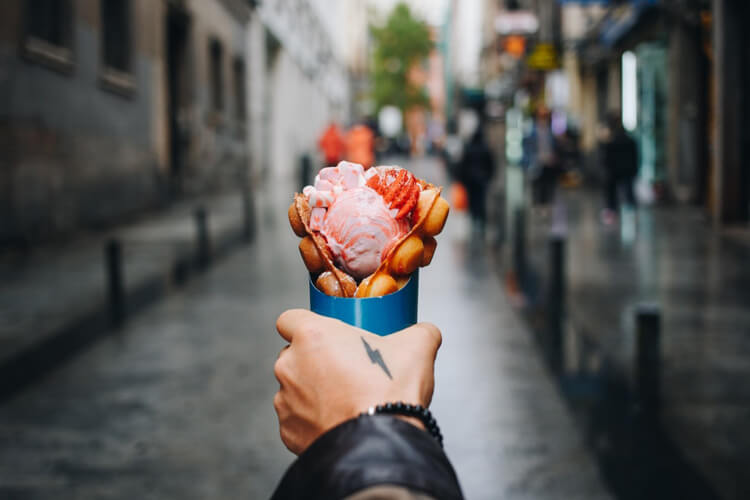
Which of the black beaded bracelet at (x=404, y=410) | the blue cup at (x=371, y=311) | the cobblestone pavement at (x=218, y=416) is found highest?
the blue cup at (x=371, y=311)

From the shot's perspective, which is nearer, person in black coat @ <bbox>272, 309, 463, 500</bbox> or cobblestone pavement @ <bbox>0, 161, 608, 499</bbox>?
person in black coat @ <bbox>272, 309, 463, 500</bbox>

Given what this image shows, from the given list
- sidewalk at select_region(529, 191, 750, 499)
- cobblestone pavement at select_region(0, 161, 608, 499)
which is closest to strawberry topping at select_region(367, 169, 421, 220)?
cobblestone pavement at select_region(0, 161, 608, 499)

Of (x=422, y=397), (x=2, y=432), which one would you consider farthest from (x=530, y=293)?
(x=422, y=397)

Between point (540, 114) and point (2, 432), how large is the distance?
15.4m

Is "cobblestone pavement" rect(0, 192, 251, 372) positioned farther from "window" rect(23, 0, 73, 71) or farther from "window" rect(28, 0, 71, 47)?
"window" rect(28, 0, 71, 47)

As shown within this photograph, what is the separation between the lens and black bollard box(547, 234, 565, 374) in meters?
6.87

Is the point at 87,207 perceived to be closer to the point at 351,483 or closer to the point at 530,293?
the point at 530,293

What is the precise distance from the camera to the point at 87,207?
14172 millimetres

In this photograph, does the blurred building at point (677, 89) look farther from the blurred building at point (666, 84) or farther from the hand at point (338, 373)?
the hand at point (338, 373)

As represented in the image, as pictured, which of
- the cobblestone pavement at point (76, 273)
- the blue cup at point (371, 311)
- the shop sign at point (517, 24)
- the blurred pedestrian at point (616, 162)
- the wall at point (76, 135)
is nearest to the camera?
the blue cup at point (371, 311)

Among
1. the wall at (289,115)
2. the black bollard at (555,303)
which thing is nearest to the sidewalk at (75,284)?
the black bollard at (555,303)

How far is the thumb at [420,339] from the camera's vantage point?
4.96ft

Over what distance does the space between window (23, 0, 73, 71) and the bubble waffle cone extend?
439 inches

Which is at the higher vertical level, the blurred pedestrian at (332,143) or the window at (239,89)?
the window at (239,89)
